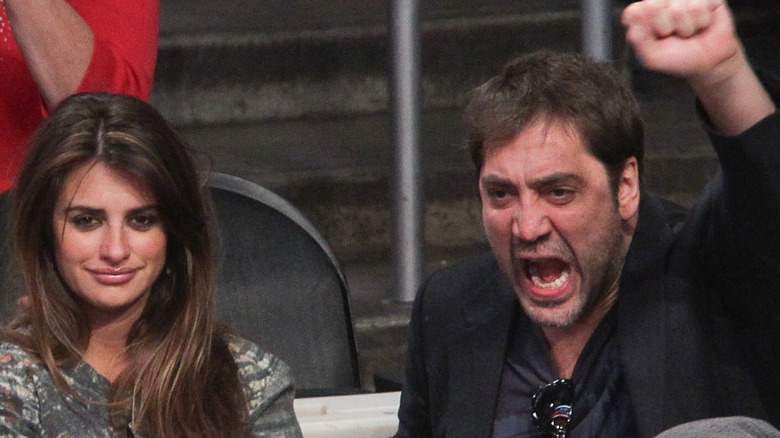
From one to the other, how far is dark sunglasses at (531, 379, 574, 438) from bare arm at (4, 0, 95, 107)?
1.94 ft

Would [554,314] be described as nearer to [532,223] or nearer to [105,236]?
[532,223]

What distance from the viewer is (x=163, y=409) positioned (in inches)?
47.9

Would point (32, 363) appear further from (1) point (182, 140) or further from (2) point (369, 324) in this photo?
(2) point (369, 324)

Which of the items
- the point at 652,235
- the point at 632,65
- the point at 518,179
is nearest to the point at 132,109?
the point at 518,179

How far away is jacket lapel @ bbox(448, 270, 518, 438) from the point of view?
1219mm

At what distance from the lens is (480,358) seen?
1.25 metres

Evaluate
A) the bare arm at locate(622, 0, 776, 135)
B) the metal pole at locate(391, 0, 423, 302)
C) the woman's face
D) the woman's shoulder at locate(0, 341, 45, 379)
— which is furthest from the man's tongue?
the metal pole at locate(391, 0, 423, 302)

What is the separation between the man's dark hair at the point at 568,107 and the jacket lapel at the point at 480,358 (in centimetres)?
15

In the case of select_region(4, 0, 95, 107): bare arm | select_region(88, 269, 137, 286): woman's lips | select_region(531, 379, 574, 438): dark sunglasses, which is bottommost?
select_region(531, 379, 574, 438): dark sunglasses

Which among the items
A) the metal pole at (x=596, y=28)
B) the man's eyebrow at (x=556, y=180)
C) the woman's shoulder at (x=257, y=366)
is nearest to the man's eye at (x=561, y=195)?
the man's eyebrow at (x=556, y=180)

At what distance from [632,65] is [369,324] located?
125 centimetres

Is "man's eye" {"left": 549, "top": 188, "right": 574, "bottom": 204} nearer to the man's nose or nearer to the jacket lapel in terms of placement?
the man's nose

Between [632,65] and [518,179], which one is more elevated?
[518,179]

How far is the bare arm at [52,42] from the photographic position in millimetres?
1336
